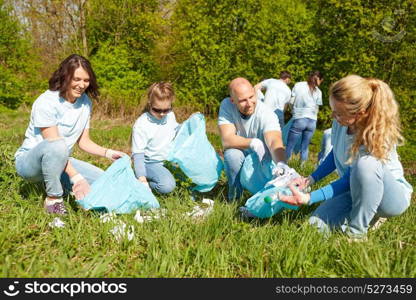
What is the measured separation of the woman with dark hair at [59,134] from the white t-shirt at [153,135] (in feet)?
1.10

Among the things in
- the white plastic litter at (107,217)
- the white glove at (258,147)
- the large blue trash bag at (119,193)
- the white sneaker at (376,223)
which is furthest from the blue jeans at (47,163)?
the white sneaker at (376,223)

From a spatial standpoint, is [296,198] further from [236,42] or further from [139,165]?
[236,42]

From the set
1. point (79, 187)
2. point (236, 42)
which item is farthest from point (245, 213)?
point (236, 42)

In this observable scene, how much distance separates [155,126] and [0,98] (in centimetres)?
872

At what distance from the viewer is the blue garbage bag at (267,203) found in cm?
231

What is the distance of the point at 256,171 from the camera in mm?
2848

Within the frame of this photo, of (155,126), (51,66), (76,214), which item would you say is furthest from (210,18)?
(76,214)

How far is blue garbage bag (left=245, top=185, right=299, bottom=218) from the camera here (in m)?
2.31

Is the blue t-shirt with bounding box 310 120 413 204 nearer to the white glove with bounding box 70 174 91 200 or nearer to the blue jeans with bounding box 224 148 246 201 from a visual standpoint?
the blue jeans with bounding box 224 148 246 201

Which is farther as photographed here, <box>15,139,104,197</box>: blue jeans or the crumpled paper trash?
<box>15,139,104,197</box>: blue jeans

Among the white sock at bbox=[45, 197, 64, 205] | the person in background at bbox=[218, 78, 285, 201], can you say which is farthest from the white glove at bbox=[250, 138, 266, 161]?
the white sock at bbox=[45, 197, 64, 205]

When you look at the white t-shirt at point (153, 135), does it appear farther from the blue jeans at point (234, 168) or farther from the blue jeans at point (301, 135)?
the blue jeans at point (301, 135)

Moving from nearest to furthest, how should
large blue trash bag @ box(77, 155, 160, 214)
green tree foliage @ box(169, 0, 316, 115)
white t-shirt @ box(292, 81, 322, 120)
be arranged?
Answer: large blue trash bag @ box(77, 155, 160, 214) → white t-shirt @ box(292, 81, 322, 120) → green tree foliage @ box(169, 0, 316, 115)

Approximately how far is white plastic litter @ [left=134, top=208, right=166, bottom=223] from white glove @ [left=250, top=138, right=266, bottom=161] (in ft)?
2.69
